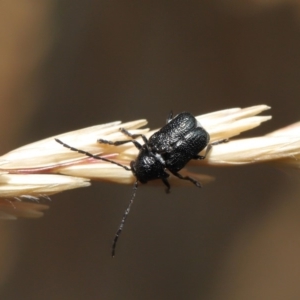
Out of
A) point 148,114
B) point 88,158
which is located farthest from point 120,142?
point 148,114

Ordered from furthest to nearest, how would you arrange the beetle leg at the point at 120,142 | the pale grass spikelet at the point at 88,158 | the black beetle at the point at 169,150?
the black beetle at the point at 169,150
the beetle leg at the point at 120,142
the pale grass spikelet at the point at 88,158

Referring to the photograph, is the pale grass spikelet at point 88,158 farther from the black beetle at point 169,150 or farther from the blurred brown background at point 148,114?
the blurred brown background at point 148,114

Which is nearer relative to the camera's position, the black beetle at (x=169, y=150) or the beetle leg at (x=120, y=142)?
the beetle leg at (x=120, y=142)

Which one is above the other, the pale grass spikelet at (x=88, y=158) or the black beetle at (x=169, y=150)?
the pale grass spikelet at (x=88, y=158)

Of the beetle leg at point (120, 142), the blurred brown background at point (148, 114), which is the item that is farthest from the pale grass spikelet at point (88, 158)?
the blurred brown background at point (148, 114)

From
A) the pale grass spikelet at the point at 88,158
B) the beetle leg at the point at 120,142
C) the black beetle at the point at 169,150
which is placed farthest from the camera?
the black beetle at the point at 169,150

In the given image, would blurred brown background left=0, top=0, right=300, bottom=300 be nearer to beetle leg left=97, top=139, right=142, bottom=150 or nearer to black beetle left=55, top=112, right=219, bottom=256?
black beetle left=55, top=112, right=219, bottom=256

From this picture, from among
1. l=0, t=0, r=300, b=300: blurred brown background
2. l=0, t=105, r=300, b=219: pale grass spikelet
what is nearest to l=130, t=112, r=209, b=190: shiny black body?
l=0, t=105, r=300, b=219: pale grass spikelet
